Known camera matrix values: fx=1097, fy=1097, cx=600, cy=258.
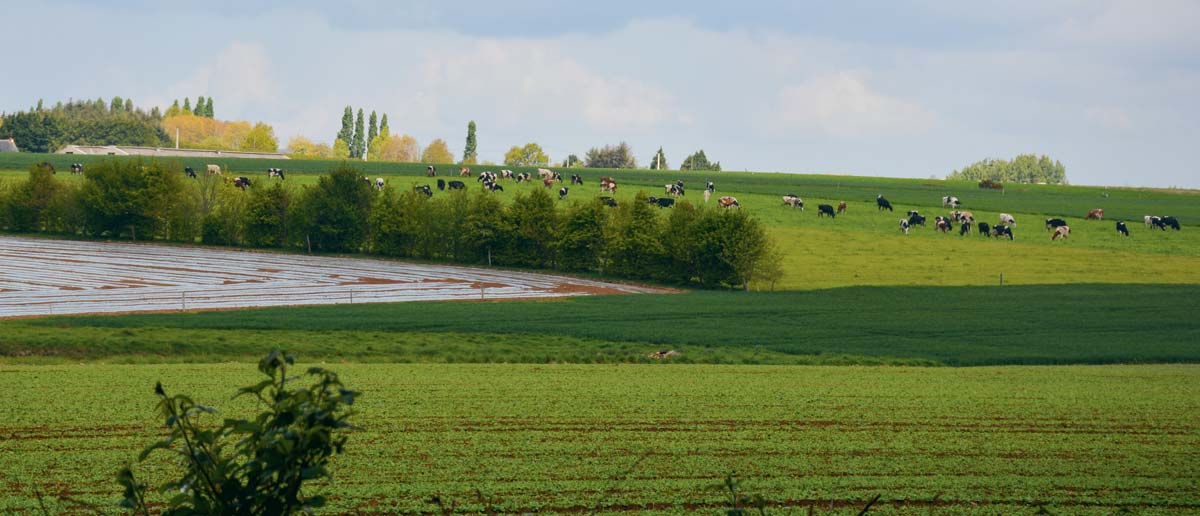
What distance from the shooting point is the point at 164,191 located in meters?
81.6

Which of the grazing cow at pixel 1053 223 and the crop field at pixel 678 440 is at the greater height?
the grazing cow at pixel 1053 223

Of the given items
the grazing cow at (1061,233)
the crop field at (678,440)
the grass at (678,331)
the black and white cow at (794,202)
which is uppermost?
the black and white cow at (794,202)

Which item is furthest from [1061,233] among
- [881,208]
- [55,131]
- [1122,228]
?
[55,131]

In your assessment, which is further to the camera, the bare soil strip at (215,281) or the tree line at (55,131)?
the tree line at (55,131)

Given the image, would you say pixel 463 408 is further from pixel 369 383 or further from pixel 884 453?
pixel 884 453

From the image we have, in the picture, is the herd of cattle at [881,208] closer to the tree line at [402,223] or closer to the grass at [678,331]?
the tree line at [402,223]

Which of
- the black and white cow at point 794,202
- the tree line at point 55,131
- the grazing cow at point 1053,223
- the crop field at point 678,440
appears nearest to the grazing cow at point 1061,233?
the grazing cow at point 1053,223

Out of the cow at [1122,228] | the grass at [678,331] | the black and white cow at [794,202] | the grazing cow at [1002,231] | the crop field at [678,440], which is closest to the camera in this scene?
the crop field at [678,440]

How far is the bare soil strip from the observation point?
50.0m

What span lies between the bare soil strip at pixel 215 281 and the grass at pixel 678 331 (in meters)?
5.12

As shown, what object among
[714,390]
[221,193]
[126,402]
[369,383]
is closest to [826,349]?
[714,390]

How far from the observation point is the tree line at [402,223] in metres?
63.8

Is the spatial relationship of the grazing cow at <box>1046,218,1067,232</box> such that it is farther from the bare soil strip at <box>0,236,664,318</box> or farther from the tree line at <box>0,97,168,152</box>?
the tree line at <box>0,97,168,152</box>

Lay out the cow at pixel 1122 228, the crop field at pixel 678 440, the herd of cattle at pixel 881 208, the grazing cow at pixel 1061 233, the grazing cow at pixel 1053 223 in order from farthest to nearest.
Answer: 1. the grazing cow at pixel 1053 223
2. the cow at pixel 1122 228
3. the herd of cattle at pixel 881 208
4. the grazing cow at pixel 1061 233
5. the crop field at pixel 678 440
